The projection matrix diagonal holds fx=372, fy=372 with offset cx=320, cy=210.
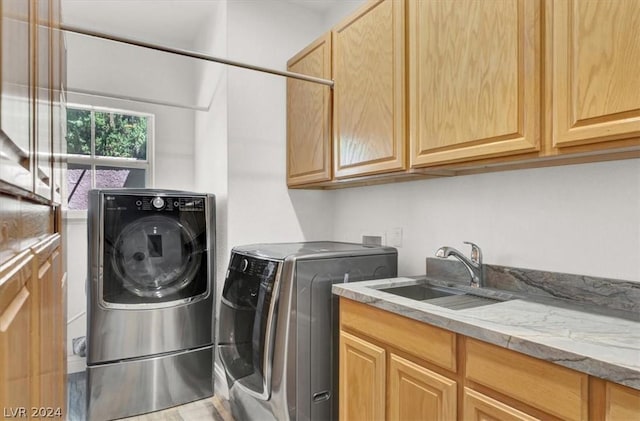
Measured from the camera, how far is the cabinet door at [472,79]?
4.31 feet

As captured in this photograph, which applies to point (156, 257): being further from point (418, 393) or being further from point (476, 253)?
point (476, 253)

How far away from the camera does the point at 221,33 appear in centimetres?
273

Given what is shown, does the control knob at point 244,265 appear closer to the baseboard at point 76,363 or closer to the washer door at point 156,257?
the washer door at point 156,257

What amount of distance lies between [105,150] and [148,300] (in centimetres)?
168

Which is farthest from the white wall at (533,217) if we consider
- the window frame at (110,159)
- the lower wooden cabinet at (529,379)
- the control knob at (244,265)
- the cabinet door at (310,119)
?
the window frame at (110,159)

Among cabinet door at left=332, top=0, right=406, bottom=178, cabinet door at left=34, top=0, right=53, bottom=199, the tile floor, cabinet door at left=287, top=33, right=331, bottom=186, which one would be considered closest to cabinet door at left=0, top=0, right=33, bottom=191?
cabinet door at left=34, top=0, right=53, bottom=199

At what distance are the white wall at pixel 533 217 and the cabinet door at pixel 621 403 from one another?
0.65 metres

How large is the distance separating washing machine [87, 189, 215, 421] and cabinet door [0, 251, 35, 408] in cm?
197

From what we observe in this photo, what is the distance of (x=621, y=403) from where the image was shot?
33.5 inches

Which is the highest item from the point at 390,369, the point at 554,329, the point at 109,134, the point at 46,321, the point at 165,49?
the point at 165,49

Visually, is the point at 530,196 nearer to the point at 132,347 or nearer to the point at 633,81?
the point at 633,81

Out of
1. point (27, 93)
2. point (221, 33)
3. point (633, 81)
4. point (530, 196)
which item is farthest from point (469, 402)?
point (221, 33)

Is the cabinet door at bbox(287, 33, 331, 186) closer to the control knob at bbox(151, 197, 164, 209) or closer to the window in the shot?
the control knob at bbox(151, 197, 164, 209)

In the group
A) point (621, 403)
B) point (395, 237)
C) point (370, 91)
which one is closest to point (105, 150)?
point (370, 91)
